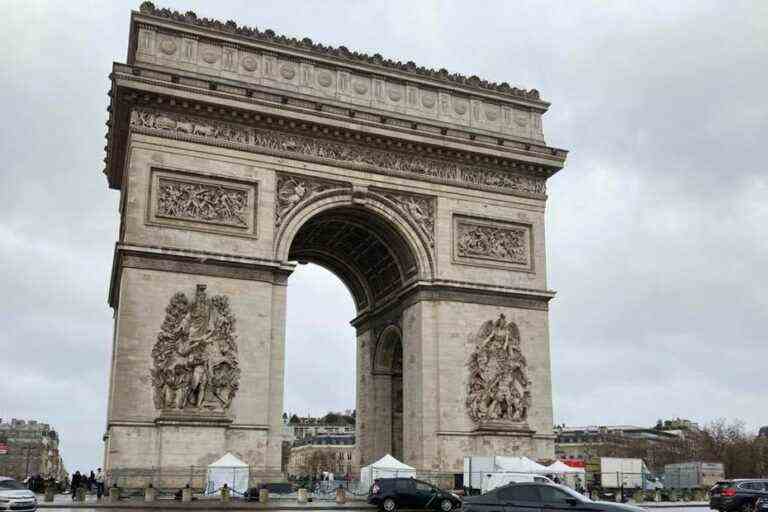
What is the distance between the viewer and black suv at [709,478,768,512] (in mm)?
27703

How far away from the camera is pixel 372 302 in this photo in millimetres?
43312

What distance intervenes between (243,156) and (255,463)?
11.7 m

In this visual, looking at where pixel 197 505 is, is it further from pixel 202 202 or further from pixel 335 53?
pixel 335 53

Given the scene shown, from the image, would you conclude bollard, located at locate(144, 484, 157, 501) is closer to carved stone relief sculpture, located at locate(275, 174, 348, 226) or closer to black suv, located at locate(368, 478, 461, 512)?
black suv, located at locate(368, 478, 461, 512)

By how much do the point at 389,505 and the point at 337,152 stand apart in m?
15.2

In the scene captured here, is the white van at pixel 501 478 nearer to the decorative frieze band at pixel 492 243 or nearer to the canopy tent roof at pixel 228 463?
the canopy tent roof at pixel 228 463

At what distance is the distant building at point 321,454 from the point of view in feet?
425

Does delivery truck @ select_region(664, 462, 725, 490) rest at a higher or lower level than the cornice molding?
lower

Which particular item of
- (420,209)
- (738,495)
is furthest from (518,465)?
(420,209)

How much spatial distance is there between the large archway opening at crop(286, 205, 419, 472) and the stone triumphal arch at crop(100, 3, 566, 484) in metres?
0.13

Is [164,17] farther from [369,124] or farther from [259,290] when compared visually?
[259,290]

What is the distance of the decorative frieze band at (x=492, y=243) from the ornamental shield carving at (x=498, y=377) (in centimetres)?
272

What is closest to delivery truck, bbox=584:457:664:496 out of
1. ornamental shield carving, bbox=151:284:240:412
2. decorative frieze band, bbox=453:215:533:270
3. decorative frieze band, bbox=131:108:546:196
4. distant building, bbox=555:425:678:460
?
decorative frieze band, bbox=453:215:533:270

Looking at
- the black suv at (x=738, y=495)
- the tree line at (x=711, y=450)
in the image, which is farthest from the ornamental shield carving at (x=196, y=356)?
the tree line at (x=711, y=450)
